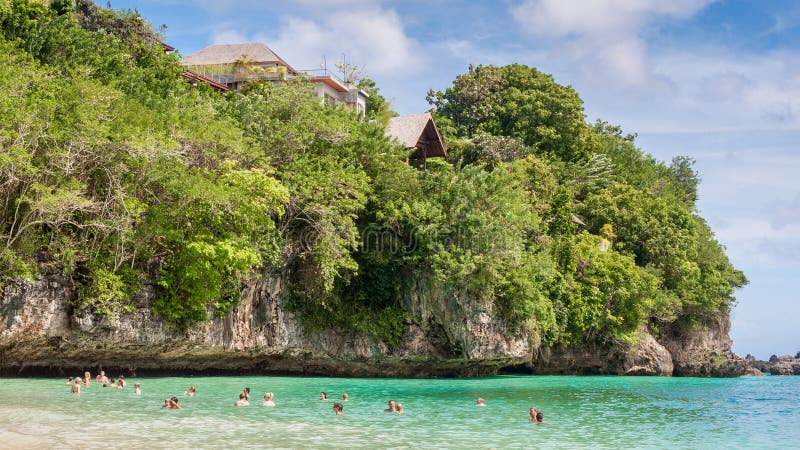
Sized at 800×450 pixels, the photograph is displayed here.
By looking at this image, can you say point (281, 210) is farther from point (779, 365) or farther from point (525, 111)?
point (779, 365)

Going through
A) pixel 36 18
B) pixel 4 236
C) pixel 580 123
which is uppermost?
pixel 580 123

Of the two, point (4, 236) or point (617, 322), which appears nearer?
point (4, 236)

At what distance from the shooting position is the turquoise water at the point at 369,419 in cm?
1371

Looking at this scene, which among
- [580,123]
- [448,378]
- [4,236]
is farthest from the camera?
[580,123]

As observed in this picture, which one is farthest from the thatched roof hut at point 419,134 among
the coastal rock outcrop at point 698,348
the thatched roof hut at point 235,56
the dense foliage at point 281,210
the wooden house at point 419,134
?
the coastal rock outcrop at point 698,348

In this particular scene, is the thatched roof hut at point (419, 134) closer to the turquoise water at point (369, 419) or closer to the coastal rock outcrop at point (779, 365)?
the turquoise water at point (369, 419)

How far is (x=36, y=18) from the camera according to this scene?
26719 millimetres

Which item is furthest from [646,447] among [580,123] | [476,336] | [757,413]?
[580,123]

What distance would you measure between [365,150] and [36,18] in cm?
1320

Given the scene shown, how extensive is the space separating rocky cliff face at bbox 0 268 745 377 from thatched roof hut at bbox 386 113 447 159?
36.9ft

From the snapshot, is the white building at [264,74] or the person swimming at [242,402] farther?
the white building at [264,74]

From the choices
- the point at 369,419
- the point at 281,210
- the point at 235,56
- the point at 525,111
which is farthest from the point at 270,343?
the point at 525,111

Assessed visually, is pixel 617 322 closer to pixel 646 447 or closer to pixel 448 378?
pixel 448 378

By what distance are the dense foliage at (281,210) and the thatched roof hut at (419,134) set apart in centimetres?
245
